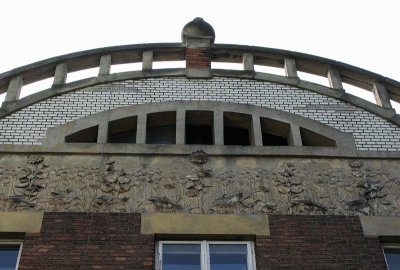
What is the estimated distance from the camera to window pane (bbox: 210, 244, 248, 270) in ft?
33.7

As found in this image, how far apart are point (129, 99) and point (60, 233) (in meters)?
3.40

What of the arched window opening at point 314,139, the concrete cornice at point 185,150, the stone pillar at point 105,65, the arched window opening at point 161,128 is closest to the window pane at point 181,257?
the concrete cornice at point 185,150

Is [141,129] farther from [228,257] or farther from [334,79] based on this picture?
[334,79]

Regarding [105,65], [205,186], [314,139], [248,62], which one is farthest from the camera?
[248,62]

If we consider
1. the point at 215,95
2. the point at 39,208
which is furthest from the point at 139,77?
the point at 39,208

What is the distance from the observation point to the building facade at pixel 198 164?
10.4 meters

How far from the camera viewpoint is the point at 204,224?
1067 centimetres

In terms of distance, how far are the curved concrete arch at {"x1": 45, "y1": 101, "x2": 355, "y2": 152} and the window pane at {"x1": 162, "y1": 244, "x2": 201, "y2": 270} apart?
2.20 metres

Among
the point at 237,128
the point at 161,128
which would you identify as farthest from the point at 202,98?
the point at 161,128

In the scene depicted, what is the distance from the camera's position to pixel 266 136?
1277 centimetres

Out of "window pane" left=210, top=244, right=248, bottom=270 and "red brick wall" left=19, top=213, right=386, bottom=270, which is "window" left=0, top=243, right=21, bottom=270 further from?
"window pane" left=210, top=244, right=248, bottom=270

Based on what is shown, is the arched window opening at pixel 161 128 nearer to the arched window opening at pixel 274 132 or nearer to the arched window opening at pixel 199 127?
the arched window opening at pixel 199 127

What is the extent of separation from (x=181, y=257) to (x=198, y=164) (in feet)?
6.25

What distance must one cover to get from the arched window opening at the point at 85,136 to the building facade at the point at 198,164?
20 mm
